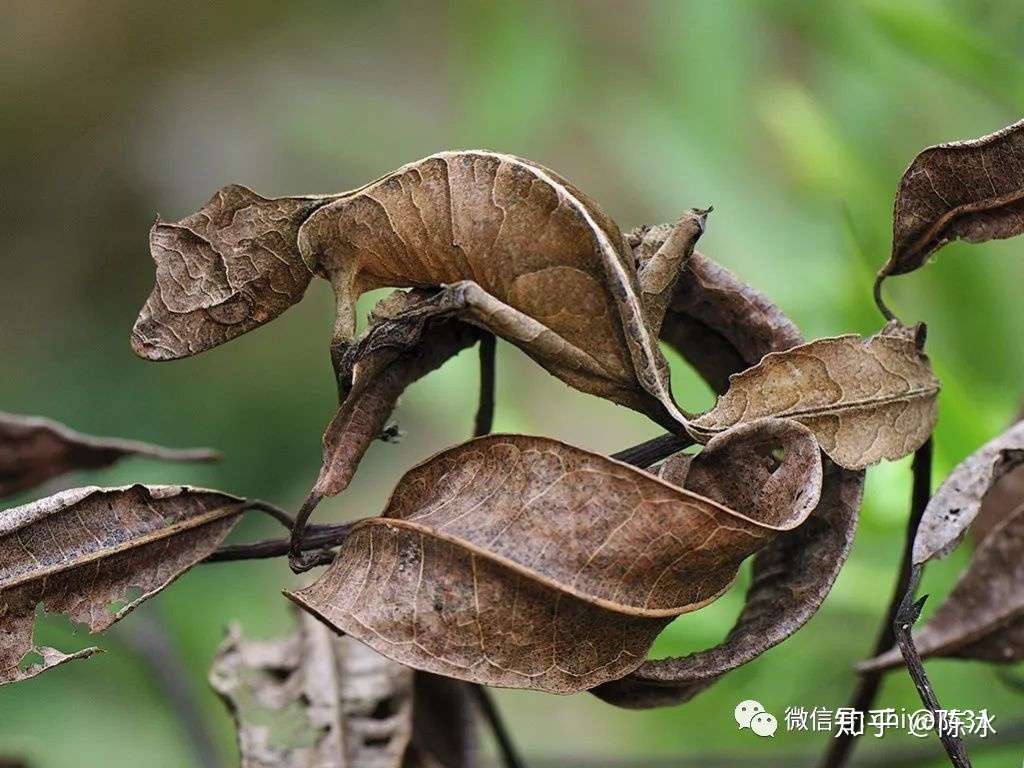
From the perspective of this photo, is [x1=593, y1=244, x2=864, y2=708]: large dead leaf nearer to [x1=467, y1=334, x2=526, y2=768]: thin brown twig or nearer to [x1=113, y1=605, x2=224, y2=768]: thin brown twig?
[x1=467, y1=334, x2=526, y2=768]: thin brown twig

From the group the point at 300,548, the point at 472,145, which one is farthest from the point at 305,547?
the point at 472,145

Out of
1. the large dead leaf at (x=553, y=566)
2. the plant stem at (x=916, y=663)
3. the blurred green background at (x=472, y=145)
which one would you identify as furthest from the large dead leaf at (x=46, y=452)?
the plant stem at (x=916, y=663)

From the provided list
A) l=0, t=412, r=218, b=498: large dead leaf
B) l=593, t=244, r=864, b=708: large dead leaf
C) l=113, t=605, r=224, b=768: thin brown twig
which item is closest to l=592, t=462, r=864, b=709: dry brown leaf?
l=593, t=244, r=864, b=708: large dead leaf

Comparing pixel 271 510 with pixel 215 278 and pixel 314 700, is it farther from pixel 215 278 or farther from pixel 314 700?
pixel 314 700

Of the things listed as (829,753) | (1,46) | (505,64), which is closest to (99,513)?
(829,753)

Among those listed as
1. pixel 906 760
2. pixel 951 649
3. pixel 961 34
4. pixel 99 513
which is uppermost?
pixel 961 34

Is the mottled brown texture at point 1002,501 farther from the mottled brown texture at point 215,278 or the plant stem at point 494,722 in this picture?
the mottled brown texture at point 215,278

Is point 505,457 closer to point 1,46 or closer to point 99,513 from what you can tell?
point 99,513
